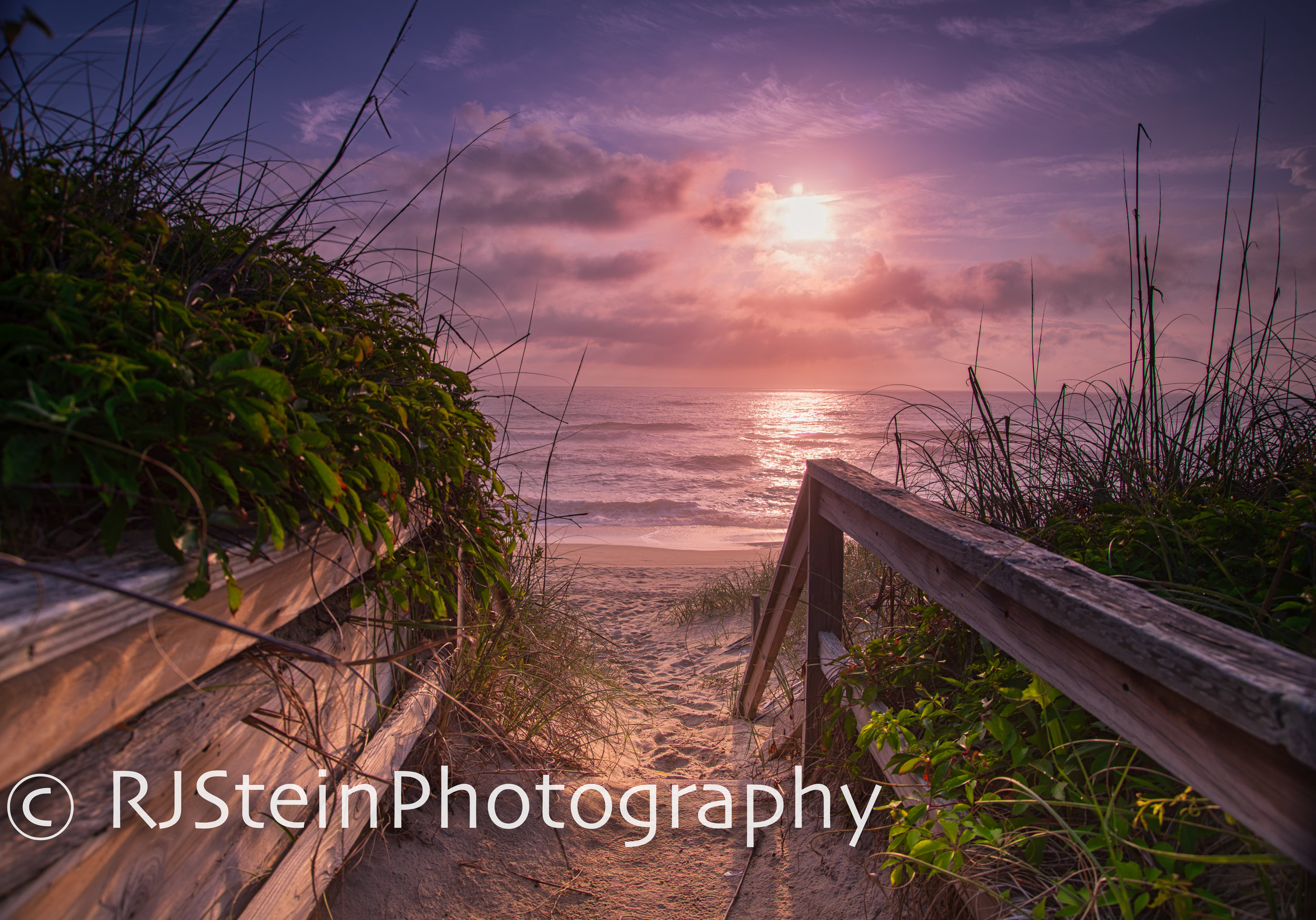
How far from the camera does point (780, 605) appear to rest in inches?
144

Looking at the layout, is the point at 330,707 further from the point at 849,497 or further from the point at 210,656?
the point at 849,497

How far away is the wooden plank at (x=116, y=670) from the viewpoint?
931 millimetres

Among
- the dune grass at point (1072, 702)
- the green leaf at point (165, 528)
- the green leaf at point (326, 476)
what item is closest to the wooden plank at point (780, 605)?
the dune grass at point (1072, 702)

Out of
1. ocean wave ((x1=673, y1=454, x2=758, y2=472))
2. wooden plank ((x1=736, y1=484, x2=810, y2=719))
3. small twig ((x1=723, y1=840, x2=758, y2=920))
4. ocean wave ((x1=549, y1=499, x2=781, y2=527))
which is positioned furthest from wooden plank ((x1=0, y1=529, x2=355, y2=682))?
ocean wave ((x1=673, y1=454, x2=758, y2=472))

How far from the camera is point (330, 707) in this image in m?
1.98

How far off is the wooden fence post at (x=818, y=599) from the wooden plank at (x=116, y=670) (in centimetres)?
218

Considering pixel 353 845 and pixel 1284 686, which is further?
pixel 353 845

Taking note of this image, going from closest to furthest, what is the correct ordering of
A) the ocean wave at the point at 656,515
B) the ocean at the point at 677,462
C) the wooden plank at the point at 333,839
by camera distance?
the wooden plank at the point at 333,839
the ocean at the point at 677,462
the ocean wave at the point at 656,515

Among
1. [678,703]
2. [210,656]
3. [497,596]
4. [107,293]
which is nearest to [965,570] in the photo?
[210,656]

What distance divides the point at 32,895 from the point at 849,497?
2333 millimetres

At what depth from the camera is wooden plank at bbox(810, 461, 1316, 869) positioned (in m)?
0.80

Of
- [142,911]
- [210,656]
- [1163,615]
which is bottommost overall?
[142,911]

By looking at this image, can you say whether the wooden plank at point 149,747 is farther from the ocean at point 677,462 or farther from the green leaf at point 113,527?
the ocean at point 677,462

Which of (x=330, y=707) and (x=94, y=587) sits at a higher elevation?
(x=94, y=587)
